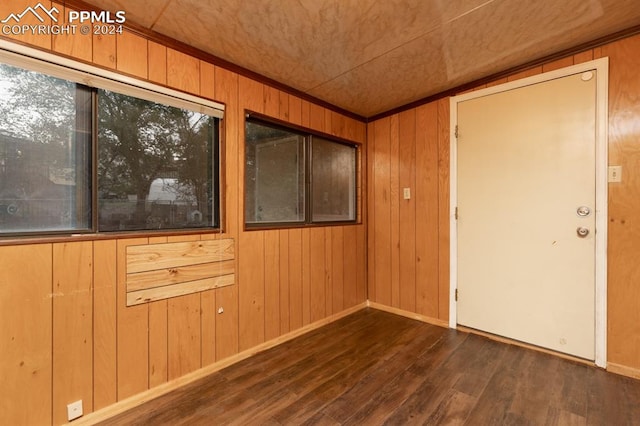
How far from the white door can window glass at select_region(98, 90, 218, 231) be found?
7.31 ft

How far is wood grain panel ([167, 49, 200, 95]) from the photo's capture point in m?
1.84

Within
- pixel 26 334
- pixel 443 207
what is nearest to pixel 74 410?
pixel 26 334

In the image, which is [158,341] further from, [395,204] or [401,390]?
[395,204]

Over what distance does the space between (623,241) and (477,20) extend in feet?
5.81

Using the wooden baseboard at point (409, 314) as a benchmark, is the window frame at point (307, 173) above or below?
above

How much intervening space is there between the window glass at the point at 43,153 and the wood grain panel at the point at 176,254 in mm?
302

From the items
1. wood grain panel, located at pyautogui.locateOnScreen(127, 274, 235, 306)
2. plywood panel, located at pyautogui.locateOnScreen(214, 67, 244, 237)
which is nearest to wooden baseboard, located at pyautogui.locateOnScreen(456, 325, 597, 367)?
wood grain panel, located at pyautogui.locateOnScreen(127, 274, 235, 306)

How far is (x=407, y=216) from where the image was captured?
3082 mm

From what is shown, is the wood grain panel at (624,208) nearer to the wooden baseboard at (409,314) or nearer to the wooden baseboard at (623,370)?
the wooden baseboard at (623,370)

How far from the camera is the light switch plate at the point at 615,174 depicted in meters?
1.98

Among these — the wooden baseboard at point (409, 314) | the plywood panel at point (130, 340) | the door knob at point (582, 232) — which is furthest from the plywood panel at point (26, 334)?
the door knob at point (582, 232)

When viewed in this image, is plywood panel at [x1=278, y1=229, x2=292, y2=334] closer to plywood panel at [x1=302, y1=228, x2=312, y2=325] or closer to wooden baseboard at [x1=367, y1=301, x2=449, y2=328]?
plywood panel at [x1=302, y1=228, x2=312, y2=325]

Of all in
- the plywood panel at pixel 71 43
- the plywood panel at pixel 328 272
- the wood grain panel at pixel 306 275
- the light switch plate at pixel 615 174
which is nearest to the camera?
the plywood panel at pixel 71 43

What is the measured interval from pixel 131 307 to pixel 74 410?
0.53 meters
